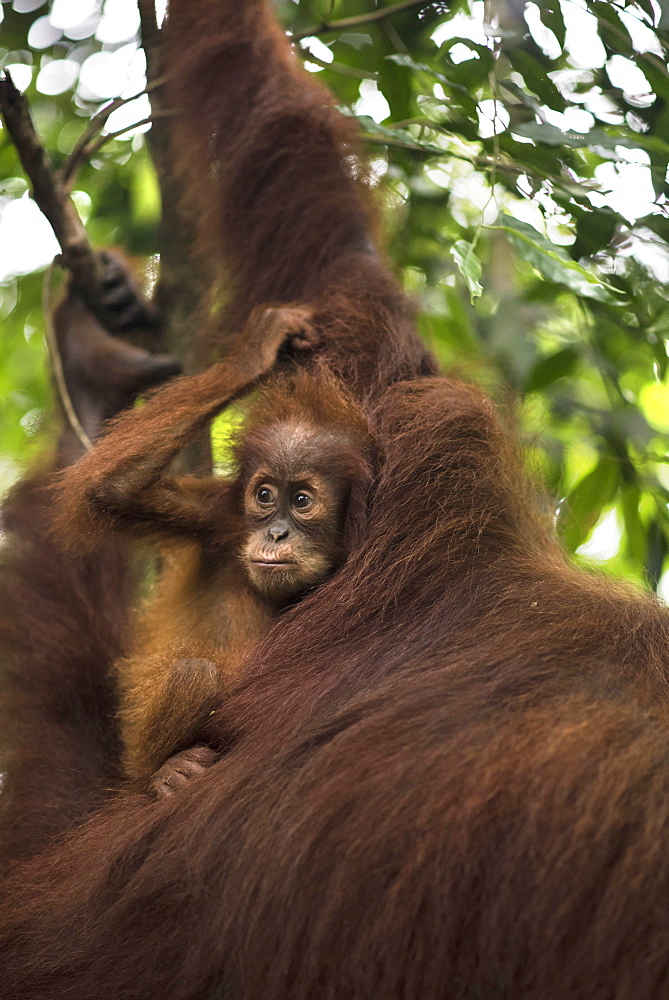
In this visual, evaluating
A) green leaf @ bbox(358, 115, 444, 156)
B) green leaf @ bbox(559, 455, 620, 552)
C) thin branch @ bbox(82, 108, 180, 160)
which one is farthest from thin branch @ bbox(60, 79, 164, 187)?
green leaf @ bbox(559, 455, 620, 552)

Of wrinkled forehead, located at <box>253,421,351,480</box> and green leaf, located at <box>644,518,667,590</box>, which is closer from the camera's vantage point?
wrinkled forehead, located at <box>253,421,351,480</box>

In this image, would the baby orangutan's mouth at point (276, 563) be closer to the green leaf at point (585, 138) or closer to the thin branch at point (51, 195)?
the green leaf at point (585, 138)

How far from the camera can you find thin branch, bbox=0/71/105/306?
2.83 metres

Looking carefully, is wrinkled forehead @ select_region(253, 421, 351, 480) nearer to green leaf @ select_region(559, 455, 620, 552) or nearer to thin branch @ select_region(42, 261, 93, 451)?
thin branch @ select_region(42, 261, 93, 451)

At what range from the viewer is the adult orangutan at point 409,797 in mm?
1727

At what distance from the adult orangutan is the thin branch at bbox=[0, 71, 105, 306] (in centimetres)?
104

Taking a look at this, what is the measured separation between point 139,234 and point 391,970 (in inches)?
145

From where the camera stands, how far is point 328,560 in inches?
96.4

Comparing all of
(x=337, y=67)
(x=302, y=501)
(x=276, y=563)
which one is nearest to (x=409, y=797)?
(x=276, y=563)

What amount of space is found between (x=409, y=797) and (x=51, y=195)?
7.10 feet

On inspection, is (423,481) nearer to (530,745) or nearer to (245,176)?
(530,745)

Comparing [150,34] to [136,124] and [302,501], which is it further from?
[302,501]

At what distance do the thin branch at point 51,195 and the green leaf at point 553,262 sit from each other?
1.39 meters

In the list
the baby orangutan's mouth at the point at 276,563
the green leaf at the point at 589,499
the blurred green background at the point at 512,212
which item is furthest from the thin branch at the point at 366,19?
the baby orangutan's mouth at the point at 276,563
